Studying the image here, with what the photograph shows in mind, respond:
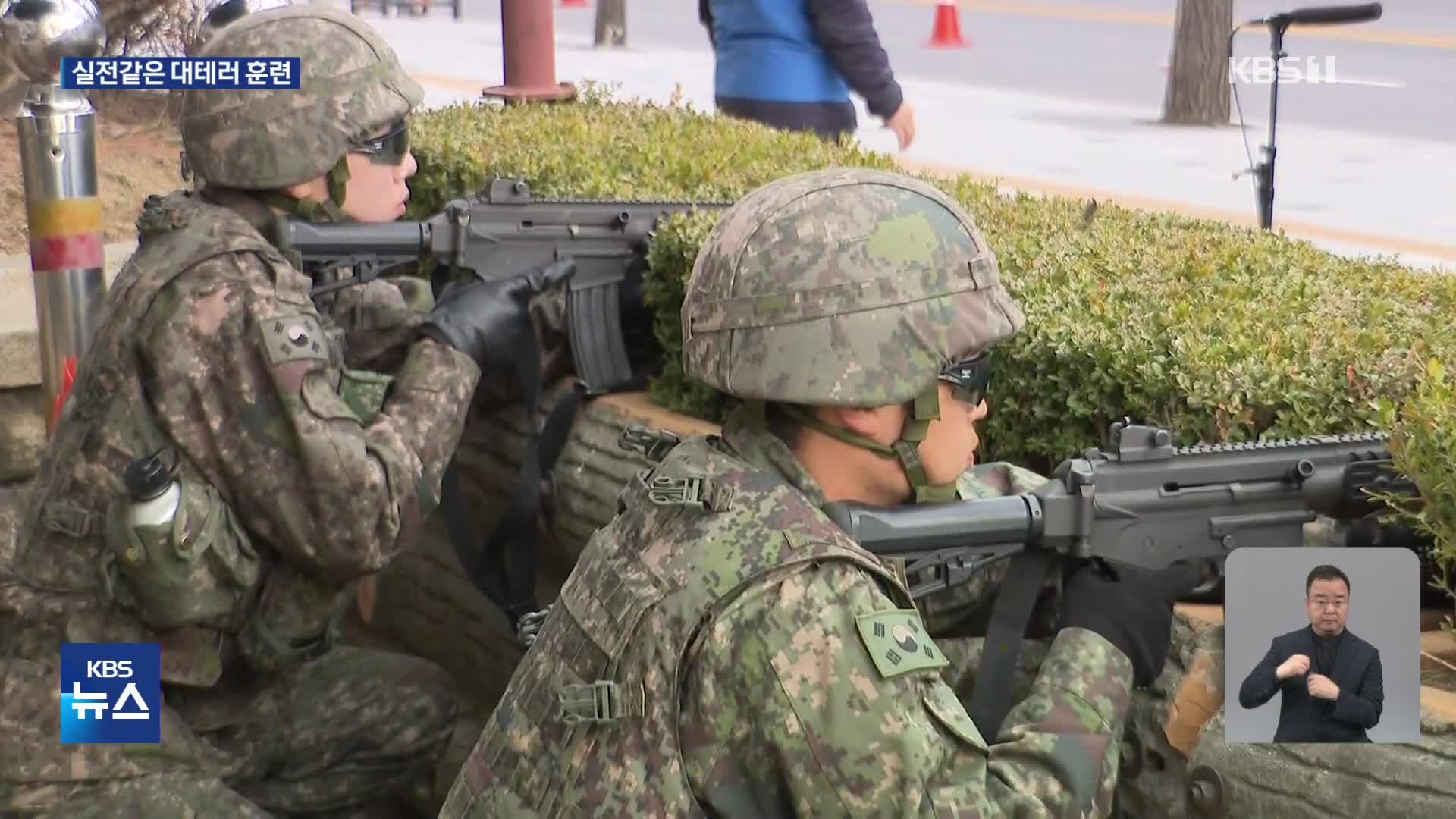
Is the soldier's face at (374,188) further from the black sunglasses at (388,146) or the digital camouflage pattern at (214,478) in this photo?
the digital camouflage pattern at (214,478)

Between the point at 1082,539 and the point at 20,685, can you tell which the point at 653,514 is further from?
the point at 20,685

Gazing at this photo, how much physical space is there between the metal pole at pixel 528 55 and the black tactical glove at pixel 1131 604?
491 centimetres

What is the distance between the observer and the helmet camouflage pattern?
373 centimetres

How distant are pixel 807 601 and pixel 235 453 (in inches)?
63.2

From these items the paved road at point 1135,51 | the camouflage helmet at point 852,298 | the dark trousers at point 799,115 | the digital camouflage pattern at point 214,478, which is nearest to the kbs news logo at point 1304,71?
the paved road at point 1135,51

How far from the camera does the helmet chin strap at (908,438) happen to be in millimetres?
2545

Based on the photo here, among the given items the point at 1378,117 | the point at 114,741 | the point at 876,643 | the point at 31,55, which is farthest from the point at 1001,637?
the point at 1378,117

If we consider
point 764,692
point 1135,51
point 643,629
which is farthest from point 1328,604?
point 1135,51

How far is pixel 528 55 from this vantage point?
24.2 feet

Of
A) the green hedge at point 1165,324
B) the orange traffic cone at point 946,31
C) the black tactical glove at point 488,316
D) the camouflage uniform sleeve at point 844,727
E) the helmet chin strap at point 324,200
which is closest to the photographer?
the camouflage uniform sleeve at point 844,727

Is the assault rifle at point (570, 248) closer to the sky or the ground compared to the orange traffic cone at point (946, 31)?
closer to the ground

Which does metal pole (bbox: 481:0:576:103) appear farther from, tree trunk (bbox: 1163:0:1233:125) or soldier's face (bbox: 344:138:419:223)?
tree trunk (bbox: 1163:0:1233:125)

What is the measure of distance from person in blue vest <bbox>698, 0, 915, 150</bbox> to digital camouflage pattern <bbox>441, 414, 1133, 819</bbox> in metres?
3.81

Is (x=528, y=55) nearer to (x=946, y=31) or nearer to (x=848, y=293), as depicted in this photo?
(x=848, y=293)
